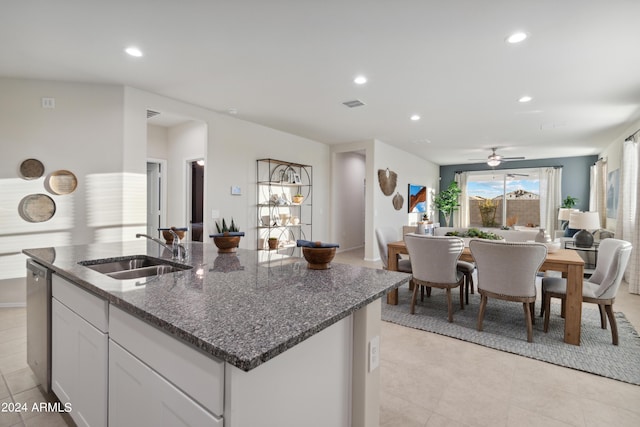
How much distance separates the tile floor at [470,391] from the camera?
1.79m

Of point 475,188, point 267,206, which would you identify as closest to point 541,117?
point 267,206

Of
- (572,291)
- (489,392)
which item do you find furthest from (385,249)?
(489,392)

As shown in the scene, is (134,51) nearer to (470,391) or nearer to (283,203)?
(283,203)

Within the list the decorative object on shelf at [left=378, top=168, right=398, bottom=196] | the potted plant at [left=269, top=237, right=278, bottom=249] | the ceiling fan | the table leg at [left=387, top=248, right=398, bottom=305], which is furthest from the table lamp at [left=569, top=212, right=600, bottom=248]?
the potted plant at [left=269, top=237, right=278, bottom=249]

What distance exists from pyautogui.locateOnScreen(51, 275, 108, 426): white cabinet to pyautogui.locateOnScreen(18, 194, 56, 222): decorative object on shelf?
2.37 meters

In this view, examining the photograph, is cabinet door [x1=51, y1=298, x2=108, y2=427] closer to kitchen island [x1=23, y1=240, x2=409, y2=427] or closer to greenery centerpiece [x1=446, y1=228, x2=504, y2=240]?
kitchen island [x1=23, y1=240, x2=409, y2=427]

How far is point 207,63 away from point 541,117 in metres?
4.79

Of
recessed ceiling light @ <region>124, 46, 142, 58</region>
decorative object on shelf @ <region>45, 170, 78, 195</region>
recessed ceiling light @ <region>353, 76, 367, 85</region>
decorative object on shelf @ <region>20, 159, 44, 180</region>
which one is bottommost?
decorative object on shelf @ <region>45, 170, 78, 195</region>

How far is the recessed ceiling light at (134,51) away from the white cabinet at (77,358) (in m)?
2.06

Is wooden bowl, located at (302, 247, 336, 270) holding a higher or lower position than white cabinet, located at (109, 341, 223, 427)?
higher

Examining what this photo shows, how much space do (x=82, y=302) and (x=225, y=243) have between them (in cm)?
88

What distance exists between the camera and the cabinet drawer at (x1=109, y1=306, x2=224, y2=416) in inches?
32.4

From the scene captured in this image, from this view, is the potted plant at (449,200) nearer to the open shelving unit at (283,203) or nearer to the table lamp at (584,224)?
the table lamp at (584,224)

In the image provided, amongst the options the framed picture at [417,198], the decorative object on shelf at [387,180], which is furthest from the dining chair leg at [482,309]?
the framed picture at [417,198]
